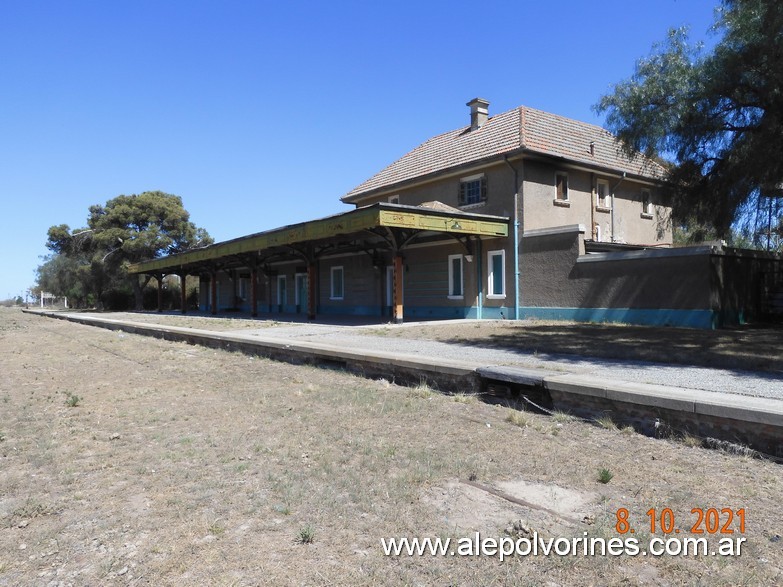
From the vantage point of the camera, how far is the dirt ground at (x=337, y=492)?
2.93 m

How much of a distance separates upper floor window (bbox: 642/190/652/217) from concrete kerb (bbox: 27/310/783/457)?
1979 cm

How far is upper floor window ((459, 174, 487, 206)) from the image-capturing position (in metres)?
21.0

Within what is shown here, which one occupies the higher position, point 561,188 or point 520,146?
point 520,146

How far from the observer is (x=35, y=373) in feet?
33.0

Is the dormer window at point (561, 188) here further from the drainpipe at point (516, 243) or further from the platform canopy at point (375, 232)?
the platform canopy at point (375, 232)

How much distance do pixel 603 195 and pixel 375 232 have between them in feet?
34.3

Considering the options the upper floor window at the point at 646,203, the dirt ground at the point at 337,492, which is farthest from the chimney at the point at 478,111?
the dirt ground at the point at 337,492

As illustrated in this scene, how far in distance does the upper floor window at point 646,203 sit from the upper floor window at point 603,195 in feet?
9.15

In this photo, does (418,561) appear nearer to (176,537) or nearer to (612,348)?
(176,537)

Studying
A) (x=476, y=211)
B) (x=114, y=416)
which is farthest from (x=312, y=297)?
(x=114, y=416)

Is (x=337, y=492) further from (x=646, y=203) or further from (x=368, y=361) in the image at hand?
(x=646, y=203)

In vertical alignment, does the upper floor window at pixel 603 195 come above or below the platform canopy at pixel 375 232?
above

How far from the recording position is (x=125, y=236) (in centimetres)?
4194

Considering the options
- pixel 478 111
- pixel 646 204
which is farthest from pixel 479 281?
pixel 646 204
